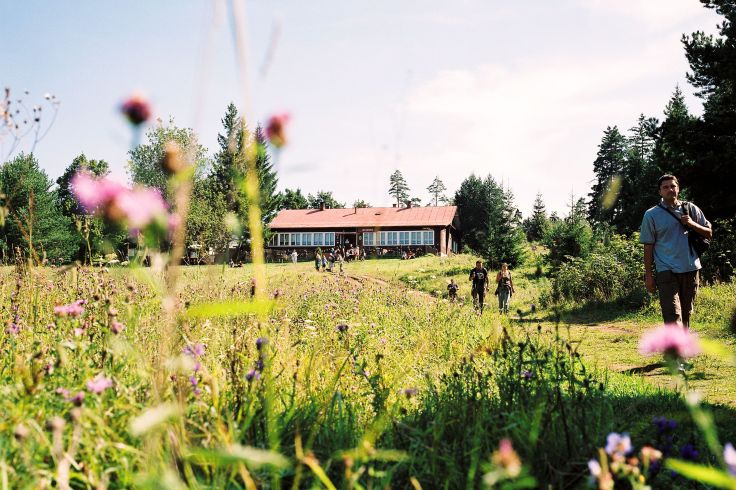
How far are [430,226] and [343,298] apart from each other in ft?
139

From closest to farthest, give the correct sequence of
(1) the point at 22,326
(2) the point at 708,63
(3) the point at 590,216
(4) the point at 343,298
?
(1) the point at 22,326 < (4) the point at 343,298 < (2) the point at 708,63 < (3) the point at 590,216

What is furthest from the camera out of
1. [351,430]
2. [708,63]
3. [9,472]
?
[708,63]

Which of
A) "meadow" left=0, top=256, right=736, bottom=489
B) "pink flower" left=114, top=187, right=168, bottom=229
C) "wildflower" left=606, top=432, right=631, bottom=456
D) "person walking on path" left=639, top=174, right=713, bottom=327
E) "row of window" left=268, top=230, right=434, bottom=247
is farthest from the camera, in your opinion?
"row of window" left=268, top=230, right=434, bottom=247

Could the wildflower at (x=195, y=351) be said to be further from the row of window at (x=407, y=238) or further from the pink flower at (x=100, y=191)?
the row of window at (x=407, y=238)

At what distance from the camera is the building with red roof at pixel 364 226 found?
51094 mm

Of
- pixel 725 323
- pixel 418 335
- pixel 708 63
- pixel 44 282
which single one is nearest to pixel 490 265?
pixel 708 63

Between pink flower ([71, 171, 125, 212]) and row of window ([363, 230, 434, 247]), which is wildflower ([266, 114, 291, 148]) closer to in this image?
pink flower ([71, 171, 125, 212])

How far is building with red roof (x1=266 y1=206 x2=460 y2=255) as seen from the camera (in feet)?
168

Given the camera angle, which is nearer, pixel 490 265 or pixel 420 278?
pixel 420 278

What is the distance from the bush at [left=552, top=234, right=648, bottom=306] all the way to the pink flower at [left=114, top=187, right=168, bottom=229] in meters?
13.0

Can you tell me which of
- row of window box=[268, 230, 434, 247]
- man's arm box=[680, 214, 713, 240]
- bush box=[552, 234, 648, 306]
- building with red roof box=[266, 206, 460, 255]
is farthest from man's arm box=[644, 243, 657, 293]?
row of window box=[268, 230, 434, 247]

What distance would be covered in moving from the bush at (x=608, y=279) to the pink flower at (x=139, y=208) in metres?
13.0

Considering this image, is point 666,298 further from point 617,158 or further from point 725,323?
point 617,158

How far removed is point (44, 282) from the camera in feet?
14.4
